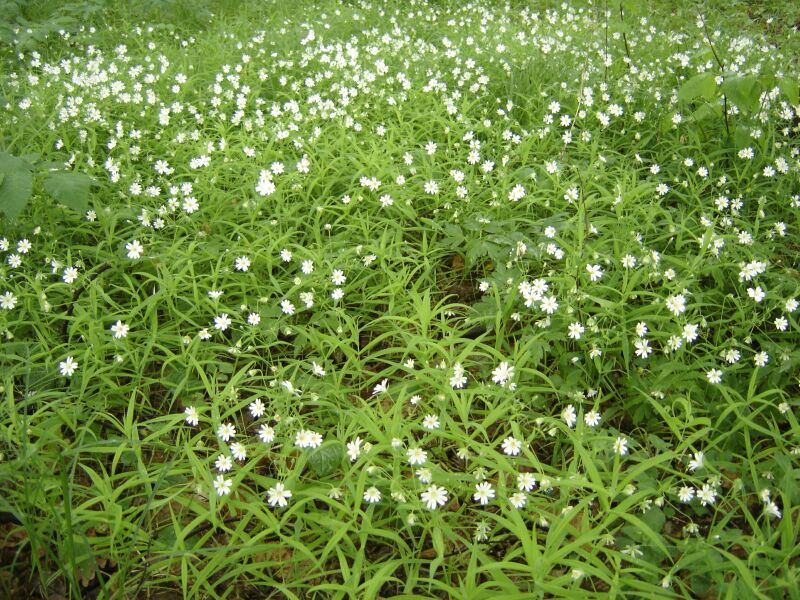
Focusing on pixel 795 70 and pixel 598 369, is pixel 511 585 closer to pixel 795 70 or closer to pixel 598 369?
pixel 598 369

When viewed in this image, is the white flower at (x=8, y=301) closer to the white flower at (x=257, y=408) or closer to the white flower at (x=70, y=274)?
the white flower at (x=70, y=274)

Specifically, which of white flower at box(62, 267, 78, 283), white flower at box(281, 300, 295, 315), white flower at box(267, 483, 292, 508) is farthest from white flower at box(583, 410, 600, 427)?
white flower at box(62, 267, 78, 283)

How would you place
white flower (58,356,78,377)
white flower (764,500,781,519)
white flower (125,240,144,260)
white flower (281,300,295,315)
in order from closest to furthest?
white flower (764,500,781,519)
white flower (58,356,78,377)
white flower (281,300,295,315)
white flower (125,240,144,260)

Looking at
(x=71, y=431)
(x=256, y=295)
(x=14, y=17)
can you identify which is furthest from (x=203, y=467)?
(x=14, y=17)

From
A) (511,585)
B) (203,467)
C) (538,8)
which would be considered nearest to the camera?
(511,585)

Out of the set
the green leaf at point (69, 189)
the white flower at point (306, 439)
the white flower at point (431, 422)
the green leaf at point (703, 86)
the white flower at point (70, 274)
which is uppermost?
the green leaf at point (703, 86)

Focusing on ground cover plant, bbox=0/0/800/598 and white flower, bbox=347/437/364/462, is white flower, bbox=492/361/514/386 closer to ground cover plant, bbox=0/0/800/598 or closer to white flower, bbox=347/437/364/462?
ground cover plant, bbox=0/0/800/598

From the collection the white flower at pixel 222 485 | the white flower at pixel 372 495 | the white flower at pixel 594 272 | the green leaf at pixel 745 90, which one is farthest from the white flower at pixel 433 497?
the green leaf at pixel 745 90
